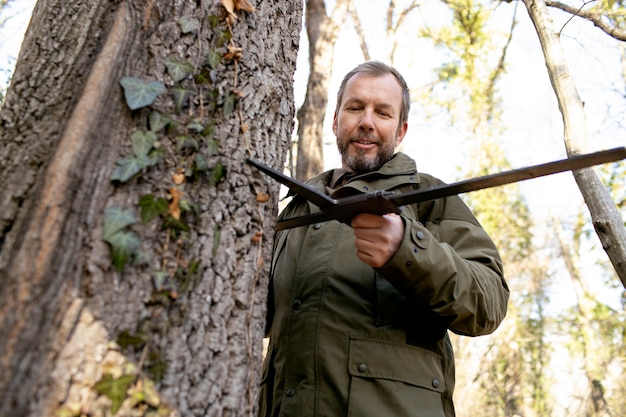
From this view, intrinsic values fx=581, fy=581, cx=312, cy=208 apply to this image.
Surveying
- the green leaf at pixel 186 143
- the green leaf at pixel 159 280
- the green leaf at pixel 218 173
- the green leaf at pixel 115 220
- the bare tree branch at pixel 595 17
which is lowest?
the green leaf at pixel 159 280

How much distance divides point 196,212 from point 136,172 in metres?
0.20

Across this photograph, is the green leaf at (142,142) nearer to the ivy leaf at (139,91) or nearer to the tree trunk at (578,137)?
the ivy leaf at (139,91)

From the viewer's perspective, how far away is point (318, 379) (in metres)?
2.12

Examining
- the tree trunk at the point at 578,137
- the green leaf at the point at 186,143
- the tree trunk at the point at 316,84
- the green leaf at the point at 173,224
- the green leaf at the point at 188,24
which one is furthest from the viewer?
the tree trunk at the point at 316,84

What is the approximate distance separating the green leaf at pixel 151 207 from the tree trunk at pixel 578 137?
2723 millimetres

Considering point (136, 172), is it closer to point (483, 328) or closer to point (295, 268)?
point (295, 268)

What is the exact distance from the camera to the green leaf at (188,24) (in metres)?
1.79

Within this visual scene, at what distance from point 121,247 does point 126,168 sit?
22cm

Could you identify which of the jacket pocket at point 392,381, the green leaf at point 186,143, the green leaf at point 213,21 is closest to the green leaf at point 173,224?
the green leaf at point 186,143

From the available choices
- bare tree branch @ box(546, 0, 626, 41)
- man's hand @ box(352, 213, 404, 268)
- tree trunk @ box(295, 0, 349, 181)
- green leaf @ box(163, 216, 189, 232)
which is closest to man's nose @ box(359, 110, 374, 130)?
man's hand @ box(352, 213, 404, 268)

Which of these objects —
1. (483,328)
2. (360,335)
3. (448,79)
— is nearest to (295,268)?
(360,335)

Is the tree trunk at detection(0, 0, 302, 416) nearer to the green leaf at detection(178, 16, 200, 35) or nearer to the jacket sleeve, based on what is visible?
the green leaf at detection(178, 16, 200, 35)

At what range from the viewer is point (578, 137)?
374cm

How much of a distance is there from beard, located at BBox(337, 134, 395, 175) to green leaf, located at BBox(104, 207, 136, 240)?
4.83ft
